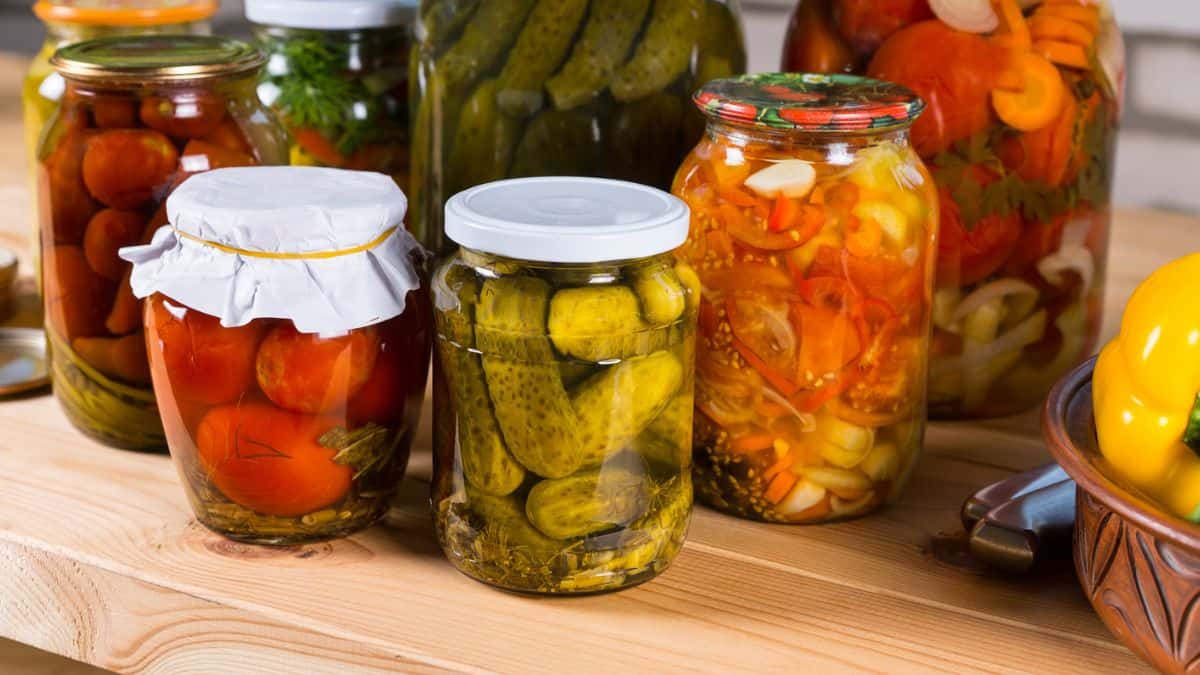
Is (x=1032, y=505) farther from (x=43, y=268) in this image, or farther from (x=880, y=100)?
(x=43, y=268)

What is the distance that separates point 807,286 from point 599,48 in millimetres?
228

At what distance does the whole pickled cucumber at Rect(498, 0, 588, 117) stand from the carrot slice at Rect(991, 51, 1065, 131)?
263mm

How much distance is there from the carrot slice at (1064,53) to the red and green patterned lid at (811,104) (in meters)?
0.12

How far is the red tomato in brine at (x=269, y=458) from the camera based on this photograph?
71 cm

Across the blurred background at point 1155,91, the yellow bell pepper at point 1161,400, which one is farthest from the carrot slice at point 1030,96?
the blurred background at point 1155,91

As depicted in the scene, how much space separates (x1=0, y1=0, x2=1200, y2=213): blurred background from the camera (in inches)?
68.7

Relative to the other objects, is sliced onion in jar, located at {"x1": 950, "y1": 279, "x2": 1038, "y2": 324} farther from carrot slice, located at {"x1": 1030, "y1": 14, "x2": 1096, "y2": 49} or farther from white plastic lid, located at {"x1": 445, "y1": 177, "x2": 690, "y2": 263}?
white plastic lid, located at {"x1": 445, "y1": 177, "x2": 690, "y2": 263}

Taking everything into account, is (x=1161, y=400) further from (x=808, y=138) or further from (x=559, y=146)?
(x=559, y=146)

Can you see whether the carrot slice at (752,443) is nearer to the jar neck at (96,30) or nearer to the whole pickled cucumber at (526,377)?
the whole pickled cucumber at (526,377)

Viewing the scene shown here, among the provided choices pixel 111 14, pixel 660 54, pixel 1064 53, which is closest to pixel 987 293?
pixel 1064 53

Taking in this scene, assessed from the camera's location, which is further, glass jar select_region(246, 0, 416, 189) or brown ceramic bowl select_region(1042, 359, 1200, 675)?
glass jar select_region(246, 0, 416, 189)

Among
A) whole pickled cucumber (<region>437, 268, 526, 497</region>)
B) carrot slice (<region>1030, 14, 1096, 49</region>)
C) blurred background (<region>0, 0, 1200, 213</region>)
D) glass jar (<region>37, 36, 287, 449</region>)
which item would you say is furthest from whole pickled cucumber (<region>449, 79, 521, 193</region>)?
blurred background (<region>0, 0, 1200, 213</region>)

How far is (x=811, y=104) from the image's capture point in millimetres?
728

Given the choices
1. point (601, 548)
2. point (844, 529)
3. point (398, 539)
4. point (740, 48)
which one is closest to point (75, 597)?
point (398, 539)
